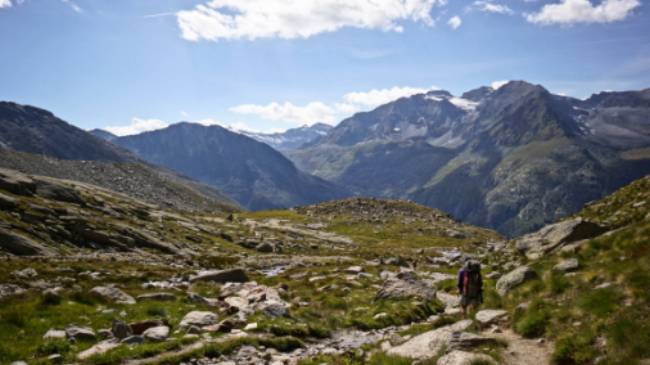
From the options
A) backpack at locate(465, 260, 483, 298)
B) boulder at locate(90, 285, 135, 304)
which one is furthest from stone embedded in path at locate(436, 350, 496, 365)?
boulder at locate(90, 285, 135, 304)

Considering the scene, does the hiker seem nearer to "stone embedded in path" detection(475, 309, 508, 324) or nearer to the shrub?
"stone embedded in path" detection(475, 309, 508, 324)

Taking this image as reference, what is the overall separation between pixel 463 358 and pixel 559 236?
A: 2160cm

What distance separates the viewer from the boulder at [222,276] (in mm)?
37594

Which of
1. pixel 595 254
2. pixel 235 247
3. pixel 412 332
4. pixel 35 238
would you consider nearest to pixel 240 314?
pixel 412 332

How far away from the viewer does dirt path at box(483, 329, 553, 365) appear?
1310 cm

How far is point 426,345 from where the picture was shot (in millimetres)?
16078

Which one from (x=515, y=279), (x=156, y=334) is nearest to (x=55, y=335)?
(x=156, y=334)

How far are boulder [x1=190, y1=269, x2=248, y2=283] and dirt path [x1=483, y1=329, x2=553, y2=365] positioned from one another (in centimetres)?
2778

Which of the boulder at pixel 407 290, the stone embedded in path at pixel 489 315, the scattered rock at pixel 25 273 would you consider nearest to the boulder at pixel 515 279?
the stone embedded in path at pixel 489 315

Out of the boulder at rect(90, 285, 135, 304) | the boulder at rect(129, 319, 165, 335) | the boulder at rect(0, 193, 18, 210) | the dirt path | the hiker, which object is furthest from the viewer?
the boulder at rect(0, 193, 18, 210)

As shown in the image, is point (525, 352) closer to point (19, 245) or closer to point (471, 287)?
point (471, 287)

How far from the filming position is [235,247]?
8050 centimetres

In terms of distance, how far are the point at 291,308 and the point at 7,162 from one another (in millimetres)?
216580

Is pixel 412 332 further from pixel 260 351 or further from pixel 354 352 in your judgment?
pixel 260 351
